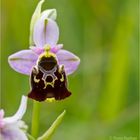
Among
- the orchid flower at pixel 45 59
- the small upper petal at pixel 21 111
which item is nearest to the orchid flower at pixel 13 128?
the small upper petal at pixel 21 111

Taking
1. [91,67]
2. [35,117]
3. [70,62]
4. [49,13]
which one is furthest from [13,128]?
[91,67]

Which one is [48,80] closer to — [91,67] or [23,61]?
[23,61]

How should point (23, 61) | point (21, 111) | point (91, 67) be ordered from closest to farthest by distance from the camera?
point (21, 111), point (23, 61), point (91, 67)

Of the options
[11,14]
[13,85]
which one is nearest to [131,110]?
[13,85]

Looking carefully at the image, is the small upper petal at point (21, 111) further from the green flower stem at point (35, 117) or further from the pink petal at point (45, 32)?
the pink petal at point (45, 32)

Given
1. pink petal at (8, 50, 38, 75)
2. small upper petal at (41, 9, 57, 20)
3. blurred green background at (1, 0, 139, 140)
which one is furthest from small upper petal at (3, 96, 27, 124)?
blurred green background at (1, 0, 139, 140)

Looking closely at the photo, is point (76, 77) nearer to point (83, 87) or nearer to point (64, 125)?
point (83, 87)
